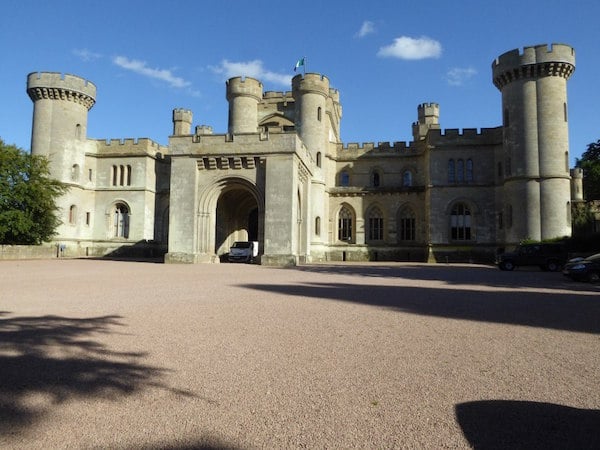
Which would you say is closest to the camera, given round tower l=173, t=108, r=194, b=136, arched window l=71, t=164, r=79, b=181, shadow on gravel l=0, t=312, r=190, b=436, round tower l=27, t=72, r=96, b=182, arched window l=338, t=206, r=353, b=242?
shadow on gravel l=0, t=312, r=190, b=436

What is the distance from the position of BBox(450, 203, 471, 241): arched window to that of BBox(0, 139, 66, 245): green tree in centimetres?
2936

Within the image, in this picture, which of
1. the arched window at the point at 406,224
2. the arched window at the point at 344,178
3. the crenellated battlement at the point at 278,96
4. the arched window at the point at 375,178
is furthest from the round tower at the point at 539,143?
the crenellated battlement at the point at 278,96

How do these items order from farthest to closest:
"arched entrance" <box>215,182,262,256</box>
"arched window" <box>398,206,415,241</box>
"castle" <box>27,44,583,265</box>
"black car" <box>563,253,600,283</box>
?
"arched window" <box>398,206,415,241</box>
"arched entrance" <box>215,182,262,256</box>
"castle" <box>27,44,583,265</box>
"black car" <box>563,253,600,283</box>

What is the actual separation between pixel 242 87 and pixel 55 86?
1515 centimetres

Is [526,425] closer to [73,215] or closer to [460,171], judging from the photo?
[460,171]

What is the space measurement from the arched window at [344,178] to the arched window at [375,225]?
12.5ft

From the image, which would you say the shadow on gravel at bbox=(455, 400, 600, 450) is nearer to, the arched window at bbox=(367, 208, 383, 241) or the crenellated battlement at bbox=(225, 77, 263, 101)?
the arched window at bbox=(367, 208, 383, 241)

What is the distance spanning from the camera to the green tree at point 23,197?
27.8 meters

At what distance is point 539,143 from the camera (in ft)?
98.7

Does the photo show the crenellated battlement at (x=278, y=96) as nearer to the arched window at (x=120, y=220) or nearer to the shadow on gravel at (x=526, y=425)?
the arched window at (x=120, y=220)

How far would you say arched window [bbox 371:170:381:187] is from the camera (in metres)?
39.2

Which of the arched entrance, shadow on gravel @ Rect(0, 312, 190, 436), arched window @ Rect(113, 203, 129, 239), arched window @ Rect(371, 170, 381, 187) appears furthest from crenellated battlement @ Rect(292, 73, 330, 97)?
shadow on gravel @ Rect(0, 312, 190, 436)

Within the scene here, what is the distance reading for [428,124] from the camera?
44.9 metres

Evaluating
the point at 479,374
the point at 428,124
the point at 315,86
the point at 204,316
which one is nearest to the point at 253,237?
the point at 315,86
